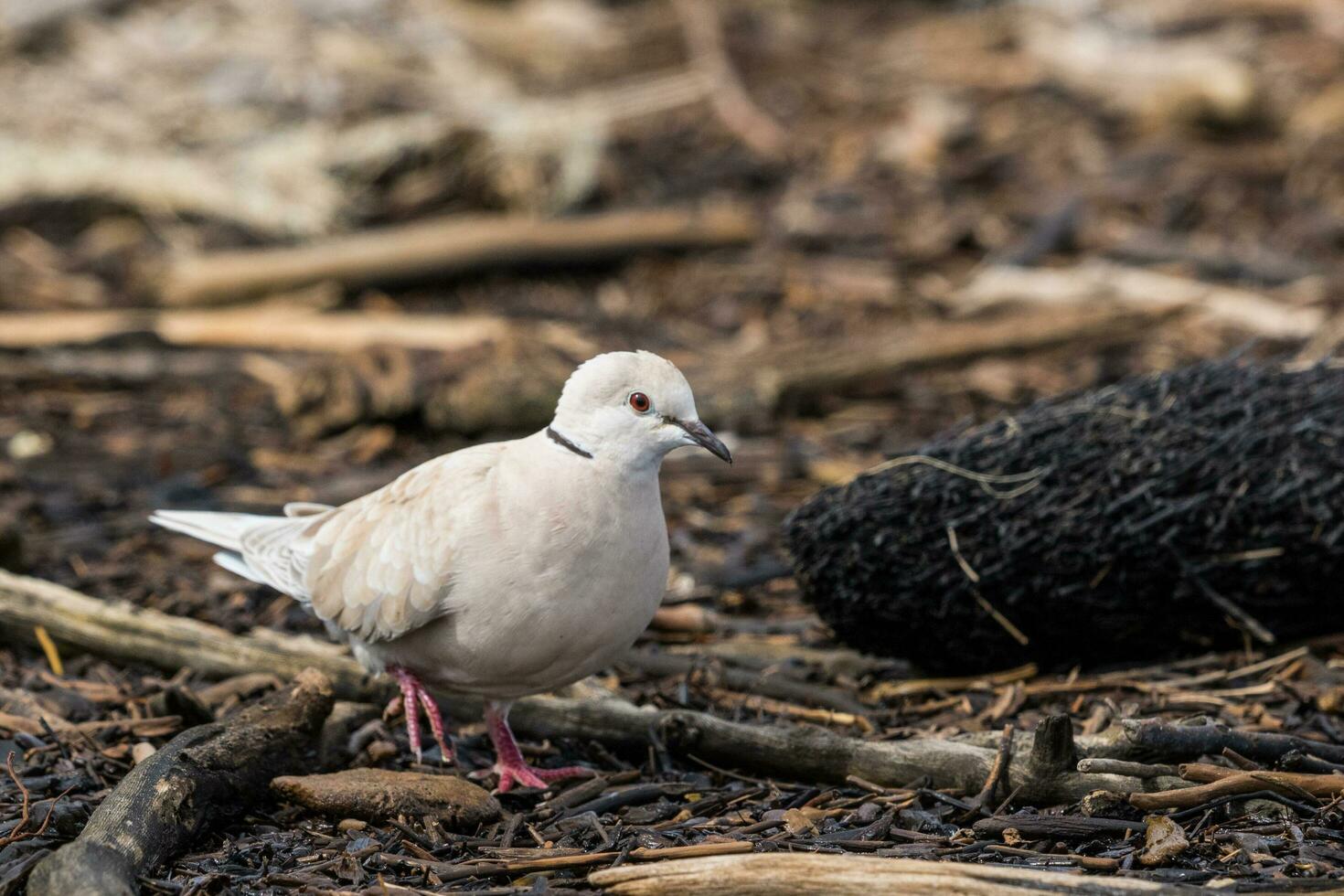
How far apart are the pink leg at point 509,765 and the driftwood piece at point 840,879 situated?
3.13ft

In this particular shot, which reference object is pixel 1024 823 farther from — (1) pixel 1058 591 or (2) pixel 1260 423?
(2) pixel 1260 423

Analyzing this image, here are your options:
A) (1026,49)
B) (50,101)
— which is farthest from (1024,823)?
(1026,49)

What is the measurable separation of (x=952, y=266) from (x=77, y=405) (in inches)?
211

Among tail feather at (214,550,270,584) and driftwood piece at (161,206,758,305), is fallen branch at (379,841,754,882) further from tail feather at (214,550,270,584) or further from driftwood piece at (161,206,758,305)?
driftwood piece at (161,206,758,305)

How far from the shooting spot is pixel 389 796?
3.95 metres

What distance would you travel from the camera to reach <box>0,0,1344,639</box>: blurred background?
7.26 metres

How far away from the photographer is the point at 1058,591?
193 inches

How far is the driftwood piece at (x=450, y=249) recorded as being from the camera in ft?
30.5

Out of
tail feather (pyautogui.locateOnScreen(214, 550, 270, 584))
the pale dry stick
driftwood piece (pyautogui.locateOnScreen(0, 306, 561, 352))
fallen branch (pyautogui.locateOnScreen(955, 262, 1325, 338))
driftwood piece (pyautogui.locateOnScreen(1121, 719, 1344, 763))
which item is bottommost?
tail feather (pyautogui.locateOnScreen(214, 550, 270, 584))

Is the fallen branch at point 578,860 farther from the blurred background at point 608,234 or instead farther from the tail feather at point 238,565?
the blurred background at point 608,234

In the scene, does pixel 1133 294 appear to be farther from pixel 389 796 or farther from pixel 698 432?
pixel 389 796

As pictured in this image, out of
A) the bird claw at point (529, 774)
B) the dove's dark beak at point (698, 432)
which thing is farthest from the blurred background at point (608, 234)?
the dove's dark beak at point (698, 432)

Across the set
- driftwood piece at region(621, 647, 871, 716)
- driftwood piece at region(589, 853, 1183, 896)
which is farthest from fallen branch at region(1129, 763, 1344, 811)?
driftwood piece at region(621, 647, 871, 716)

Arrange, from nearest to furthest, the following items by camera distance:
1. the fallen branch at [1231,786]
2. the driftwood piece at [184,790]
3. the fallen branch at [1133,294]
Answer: the driftwood piece at [184,790] → the fallen branch at [1231,786] → the fallen branch at [1133,294]
